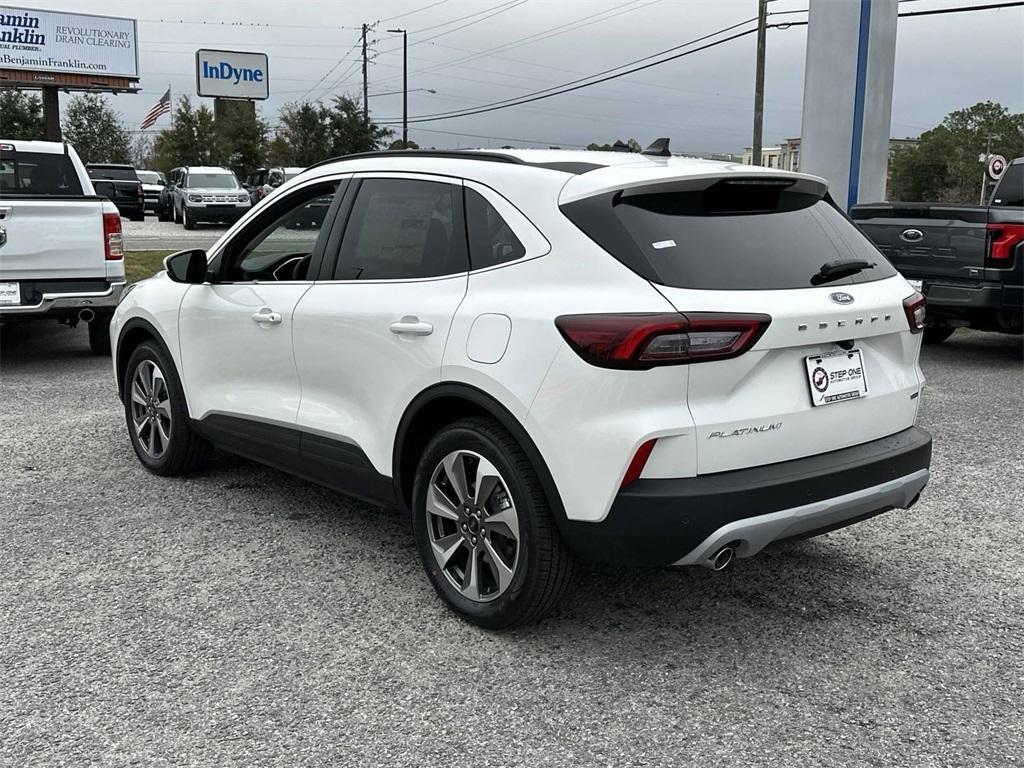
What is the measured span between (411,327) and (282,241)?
1.39 meters

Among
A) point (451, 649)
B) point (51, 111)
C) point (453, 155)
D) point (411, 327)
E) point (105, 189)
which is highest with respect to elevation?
point (51, 111)

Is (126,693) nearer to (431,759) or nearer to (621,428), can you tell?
(431,759)

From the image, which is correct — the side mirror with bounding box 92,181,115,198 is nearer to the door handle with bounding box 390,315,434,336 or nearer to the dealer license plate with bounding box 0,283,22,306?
the dealer license plate with bounding box 0,283,22,306

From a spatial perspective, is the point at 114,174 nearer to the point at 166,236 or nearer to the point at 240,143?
the point at 166,236

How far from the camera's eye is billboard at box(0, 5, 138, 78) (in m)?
55.0

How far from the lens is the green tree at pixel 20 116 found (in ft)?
196

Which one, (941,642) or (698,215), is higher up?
(698,215)

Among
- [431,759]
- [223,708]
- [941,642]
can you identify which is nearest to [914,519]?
[941,642]

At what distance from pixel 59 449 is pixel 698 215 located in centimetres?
458

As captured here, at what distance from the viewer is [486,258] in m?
3.76

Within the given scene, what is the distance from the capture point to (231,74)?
69.1 meters

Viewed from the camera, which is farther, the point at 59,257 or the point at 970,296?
the point at 970,296

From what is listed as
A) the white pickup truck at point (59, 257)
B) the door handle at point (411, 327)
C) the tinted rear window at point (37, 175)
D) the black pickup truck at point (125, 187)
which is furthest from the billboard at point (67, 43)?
the door handle at point (411, 327)

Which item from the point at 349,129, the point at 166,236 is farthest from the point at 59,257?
the point at 349,129
